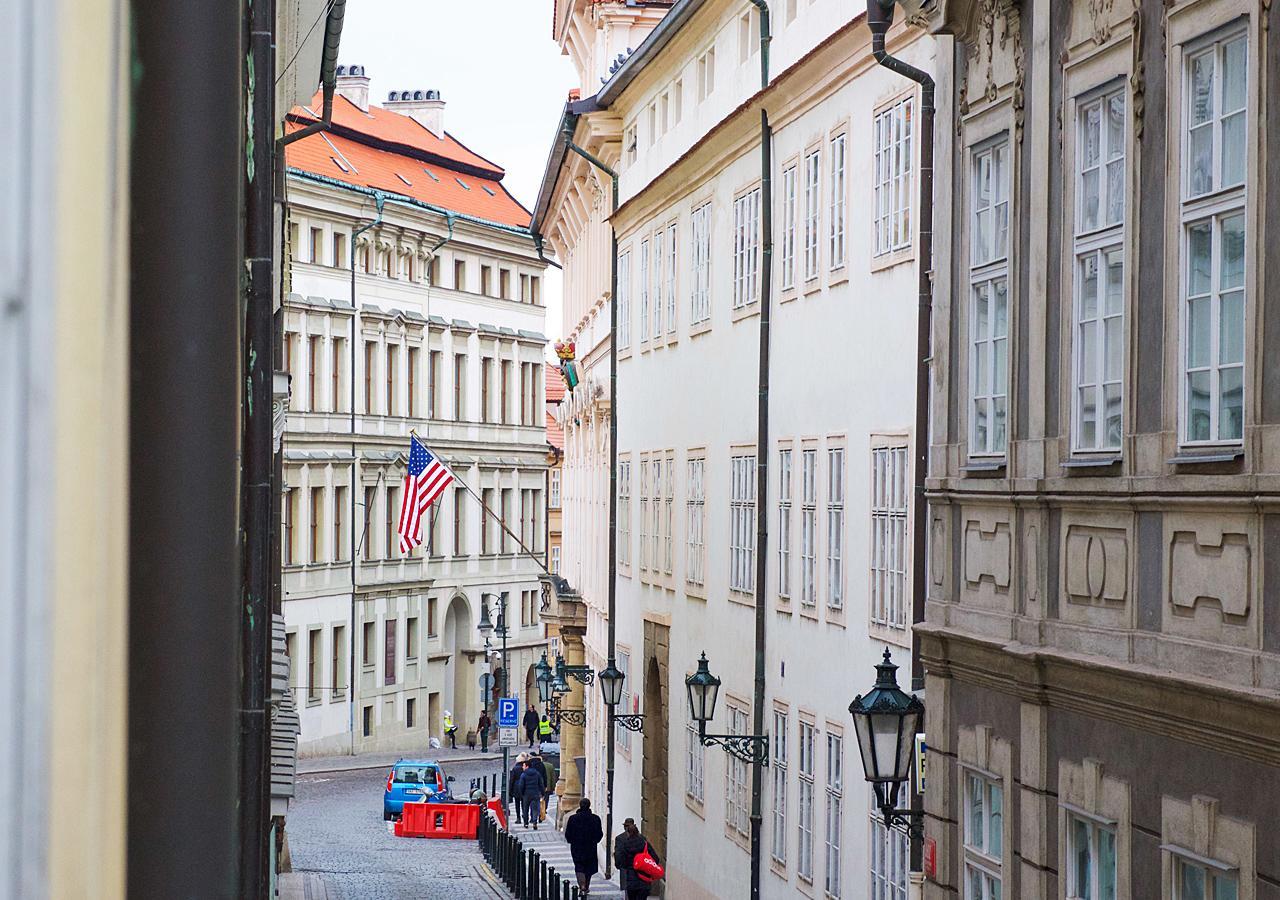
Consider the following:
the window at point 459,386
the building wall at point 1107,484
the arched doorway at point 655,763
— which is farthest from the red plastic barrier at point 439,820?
the window at point 459,386

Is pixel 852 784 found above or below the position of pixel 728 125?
below

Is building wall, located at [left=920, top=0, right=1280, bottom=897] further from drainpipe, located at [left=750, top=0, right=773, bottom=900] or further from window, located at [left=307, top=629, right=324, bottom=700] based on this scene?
window, located at [left=307, top=629, right=324, bottom=700]

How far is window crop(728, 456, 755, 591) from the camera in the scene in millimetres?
24609

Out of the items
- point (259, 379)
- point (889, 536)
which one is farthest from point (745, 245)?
point (259, 379)

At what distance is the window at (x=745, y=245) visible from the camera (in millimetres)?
24672

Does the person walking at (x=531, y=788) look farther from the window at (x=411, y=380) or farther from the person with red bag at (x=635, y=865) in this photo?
the window at (x=411, y=380)

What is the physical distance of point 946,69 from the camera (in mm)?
13500

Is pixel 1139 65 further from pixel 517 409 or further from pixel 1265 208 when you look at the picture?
pixel 517 409

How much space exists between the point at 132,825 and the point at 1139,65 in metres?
8.99

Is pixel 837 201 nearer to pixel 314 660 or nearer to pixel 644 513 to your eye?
pixel 644 513

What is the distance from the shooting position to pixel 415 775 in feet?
150

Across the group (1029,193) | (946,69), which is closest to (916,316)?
(946,69)

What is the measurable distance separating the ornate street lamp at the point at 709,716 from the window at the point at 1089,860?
1074cm

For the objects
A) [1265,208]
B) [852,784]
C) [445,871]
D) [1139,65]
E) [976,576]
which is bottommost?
[445,871]
